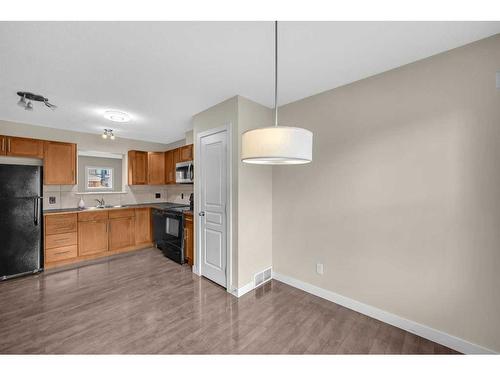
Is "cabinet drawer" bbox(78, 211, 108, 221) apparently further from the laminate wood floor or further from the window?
the window

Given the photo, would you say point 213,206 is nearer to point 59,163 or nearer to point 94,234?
point 94,234

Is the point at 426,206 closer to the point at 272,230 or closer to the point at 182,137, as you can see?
the point at 272,230

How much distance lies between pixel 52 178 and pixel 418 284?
5.39 m

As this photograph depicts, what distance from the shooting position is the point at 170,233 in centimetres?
390

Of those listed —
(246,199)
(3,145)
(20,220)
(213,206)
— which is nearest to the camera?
(246,199)

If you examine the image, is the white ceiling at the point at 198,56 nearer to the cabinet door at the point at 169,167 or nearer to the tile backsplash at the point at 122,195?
the tile backsplash at the point at 122,195

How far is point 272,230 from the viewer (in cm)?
305

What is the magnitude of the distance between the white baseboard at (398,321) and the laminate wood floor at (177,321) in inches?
2.0

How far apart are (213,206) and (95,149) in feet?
10.4

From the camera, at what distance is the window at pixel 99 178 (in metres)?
4.73

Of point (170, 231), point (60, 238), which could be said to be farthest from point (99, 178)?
point (170, 231)

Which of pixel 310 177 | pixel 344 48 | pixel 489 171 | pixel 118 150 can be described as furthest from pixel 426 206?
pixel 118 150

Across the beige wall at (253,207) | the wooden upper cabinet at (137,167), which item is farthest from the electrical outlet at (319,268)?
the wooden upper cabinet at (137,167)
